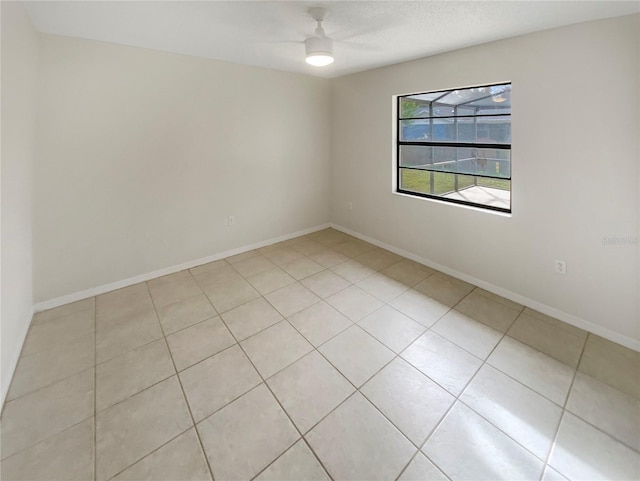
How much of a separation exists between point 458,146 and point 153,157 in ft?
10.2

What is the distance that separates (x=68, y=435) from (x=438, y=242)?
325cm

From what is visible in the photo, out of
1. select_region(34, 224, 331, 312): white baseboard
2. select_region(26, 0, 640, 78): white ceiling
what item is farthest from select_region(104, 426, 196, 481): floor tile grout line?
select_region(26, 0, 640, 78): white ceiling

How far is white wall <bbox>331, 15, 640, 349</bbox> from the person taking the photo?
6.31 feet

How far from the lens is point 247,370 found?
1.86m

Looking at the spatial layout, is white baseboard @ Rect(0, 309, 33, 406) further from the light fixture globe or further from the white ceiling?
the light fixture globe

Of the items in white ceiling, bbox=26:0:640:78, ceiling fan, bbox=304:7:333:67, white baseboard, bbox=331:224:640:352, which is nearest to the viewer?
white ceiling, bbox=26:0:640:78

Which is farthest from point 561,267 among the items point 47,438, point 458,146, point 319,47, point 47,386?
point 47,386

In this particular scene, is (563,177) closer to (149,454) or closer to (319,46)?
(319,46)

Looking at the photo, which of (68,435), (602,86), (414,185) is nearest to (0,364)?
(68,435)

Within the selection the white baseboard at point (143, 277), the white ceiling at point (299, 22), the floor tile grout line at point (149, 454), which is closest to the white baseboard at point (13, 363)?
the white baseboard at point (143, 277)

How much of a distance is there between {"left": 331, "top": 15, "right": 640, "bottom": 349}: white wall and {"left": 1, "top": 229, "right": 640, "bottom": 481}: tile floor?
0.30 metres

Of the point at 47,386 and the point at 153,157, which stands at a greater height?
the point at 153,157

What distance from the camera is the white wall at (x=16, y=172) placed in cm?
173

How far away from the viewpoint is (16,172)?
194 centimetres
